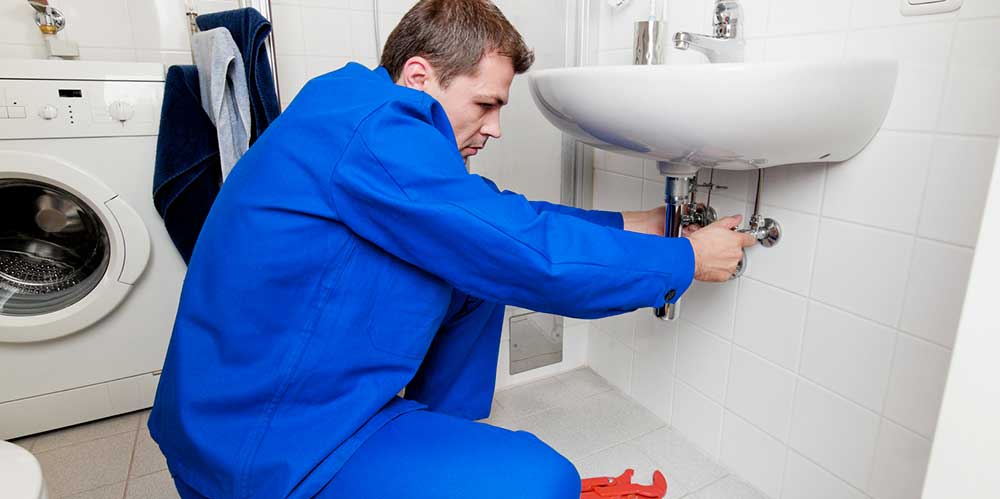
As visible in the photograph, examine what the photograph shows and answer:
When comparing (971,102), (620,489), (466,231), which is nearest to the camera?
(466,231)

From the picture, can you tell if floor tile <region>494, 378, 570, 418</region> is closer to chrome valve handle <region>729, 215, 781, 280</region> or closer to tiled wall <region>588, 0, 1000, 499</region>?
tiled wall <region>588, 0, 1000, 499</region>

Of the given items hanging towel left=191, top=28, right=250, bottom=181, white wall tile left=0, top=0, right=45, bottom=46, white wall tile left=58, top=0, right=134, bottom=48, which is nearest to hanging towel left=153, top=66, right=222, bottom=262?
hanging towel left=191, top=28, right=250, bottom=181

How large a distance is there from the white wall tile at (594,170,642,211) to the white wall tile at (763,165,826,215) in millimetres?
388

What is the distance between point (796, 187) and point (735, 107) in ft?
1.29

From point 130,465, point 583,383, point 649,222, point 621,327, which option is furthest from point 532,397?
point 130,465

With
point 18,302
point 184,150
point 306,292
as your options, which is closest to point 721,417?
point 306,292

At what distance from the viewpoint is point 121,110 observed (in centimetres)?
138

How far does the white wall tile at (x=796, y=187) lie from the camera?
3.56ft

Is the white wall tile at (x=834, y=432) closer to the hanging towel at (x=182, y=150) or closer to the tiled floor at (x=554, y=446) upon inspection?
the tiled floor at (x=554, y=446)

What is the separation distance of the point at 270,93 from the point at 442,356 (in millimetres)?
726

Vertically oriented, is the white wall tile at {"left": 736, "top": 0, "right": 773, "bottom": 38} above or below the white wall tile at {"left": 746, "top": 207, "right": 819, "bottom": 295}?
above

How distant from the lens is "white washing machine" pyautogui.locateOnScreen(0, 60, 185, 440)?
1.32 metres

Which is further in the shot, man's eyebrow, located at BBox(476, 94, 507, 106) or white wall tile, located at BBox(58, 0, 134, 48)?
white wall tile, located at BBox(58, 0, 134, 48)

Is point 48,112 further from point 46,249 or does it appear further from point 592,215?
point 592,215
